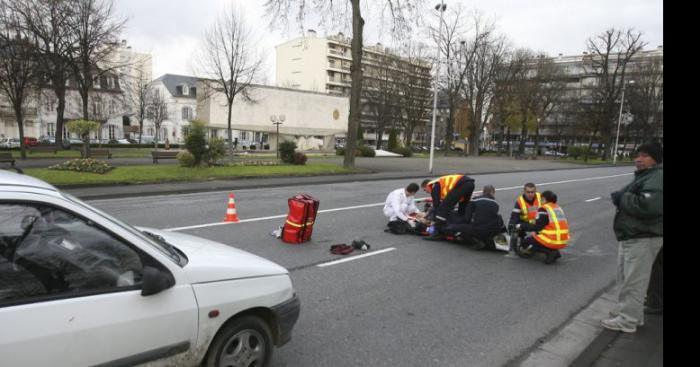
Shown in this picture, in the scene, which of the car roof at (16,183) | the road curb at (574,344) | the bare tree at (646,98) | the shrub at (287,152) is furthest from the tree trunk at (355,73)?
the bare tree at (646,98)

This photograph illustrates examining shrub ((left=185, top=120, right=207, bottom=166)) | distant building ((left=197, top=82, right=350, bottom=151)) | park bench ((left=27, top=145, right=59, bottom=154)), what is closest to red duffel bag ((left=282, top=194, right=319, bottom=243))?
shrub ((left=185, top=120, right=207, bottom=166))

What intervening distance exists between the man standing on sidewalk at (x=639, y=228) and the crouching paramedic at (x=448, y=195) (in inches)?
150

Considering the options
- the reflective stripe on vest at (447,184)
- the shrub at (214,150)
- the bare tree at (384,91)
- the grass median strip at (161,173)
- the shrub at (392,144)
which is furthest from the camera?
the bare tree at (384,91)

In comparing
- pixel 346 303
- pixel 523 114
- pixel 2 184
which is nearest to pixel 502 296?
pixel 346 303

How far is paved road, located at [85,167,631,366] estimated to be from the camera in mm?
4023

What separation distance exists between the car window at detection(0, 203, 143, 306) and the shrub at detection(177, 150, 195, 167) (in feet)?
57.8

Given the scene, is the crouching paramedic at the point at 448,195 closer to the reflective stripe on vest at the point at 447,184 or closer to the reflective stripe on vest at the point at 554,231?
the reflective stripe on vest at the point at 447,184

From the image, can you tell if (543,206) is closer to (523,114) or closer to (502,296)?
(502,296)

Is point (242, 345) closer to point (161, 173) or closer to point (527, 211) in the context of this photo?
point (527, 211)

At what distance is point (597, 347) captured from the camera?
4180 millimetres

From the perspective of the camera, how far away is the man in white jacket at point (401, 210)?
9013 mm

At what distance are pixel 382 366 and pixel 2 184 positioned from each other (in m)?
2.97

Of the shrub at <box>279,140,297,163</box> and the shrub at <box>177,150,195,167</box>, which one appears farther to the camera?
the shrub at <box>279,140,297,163</box>

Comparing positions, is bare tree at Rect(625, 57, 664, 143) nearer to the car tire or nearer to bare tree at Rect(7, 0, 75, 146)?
bare tree at Rect(7, 0, 75, 146)
